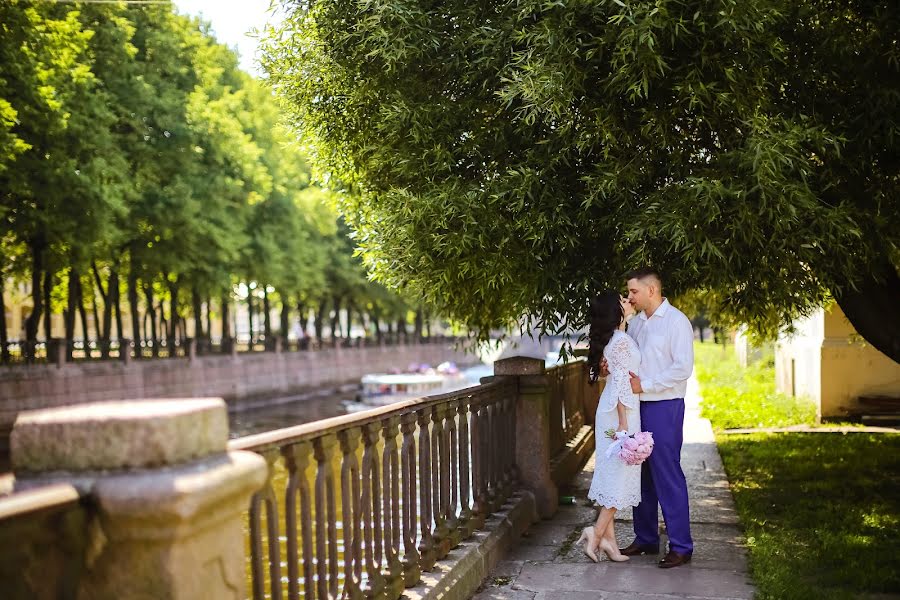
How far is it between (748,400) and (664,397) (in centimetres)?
1516

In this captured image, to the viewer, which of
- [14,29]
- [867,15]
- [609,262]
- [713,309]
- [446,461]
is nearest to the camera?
[446,461]

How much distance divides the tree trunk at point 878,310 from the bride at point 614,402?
14.3 feet

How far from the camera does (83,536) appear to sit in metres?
2.64

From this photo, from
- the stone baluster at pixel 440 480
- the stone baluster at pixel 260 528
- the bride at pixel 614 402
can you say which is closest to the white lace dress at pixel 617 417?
the bride at pixel 614 402

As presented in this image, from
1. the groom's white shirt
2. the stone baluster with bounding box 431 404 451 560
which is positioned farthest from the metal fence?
the groom's white shirt

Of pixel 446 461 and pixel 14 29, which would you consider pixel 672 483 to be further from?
pixel 14 29

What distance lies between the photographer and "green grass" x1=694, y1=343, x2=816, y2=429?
17203mm

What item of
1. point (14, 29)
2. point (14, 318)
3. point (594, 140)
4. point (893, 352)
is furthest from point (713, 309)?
point (14, 318)

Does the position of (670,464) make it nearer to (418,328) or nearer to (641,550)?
(641,550)

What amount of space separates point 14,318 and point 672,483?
233 feet

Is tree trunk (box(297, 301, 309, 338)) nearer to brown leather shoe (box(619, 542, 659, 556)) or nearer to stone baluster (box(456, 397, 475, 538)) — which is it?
stone baluster (box(456, 397, 475, 538))

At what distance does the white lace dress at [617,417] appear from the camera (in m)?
6.46

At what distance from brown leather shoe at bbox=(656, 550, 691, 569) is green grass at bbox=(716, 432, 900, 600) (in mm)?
→ 460

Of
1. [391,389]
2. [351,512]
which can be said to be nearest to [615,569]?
[351,512]
